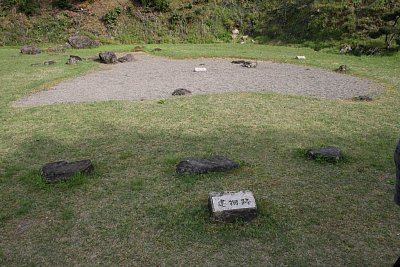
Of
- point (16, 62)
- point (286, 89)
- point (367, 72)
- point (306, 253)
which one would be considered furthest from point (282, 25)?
point (306, 253)

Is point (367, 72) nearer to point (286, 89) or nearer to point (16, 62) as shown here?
point (286, 89)

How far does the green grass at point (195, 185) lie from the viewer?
432cm

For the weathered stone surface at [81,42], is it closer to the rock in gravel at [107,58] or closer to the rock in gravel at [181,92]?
the rock in gravel at [107,58]

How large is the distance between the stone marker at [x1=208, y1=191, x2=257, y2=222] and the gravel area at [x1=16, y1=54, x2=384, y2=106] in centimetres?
724

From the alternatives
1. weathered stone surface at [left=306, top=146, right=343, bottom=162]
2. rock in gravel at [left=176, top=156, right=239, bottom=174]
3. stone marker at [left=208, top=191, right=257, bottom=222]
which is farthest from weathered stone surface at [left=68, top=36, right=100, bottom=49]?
stone marker at [left=208, top=191, right=257, bottom=222]

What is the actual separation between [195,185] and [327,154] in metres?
2.50

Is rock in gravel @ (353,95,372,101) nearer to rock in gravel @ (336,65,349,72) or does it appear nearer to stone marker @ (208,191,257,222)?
rock in gravel @ (336,65,349,72)

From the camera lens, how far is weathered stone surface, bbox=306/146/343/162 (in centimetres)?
659

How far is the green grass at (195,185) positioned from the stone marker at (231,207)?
0.13 metres

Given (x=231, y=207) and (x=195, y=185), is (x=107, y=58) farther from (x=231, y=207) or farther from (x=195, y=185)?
(x=231, y=207)

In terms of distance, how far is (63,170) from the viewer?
19.7 ft

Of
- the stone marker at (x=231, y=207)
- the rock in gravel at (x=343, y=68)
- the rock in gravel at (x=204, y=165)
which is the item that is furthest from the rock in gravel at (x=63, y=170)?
the rock in gravel at (x=343, y=68)

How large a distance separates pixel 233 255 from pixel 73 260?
5.83 ft

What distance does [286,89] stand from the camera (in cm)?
1249
